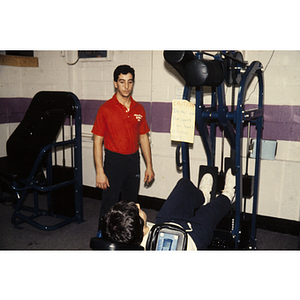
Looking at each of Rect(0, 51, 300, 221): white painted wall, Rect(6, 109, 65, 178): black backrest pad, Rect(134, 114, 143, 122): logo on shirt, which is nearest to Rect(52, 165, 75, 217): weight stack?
Rect(6, 109, 65, 178): black backrest pad

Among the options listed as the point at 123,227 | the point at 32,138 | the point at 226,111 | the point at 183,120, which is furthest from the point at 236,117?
the point at 32,138

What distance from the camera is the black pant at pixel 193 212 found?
1697mm

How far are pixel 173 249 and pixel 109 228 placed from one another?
0.97 feet

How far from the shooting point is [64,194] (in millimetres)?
3344

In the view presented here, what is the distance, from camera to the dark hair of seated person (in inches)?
54.1

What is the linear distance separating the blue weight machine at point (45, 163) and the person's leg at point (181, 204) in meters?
1.50

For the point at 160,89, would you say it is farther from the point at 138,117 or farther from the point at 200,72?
the point at 200,72

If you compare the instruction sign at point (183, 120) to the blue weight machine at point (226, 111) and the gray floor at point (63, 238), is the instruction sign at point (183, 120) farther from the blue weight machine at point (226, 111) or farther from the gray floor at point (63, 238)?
the gray floor at point (63, 238)

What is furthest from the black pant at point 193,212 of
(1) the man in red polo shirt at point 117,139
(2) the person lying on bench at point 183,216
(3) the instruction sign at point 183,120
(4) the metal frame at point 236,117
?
(1) the man in red polo shirt at point 117,139

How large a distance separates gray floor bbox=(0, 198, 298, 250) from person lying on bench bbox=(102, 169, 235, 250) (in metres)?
0.84

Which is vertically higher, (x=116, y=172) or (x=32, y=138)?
(x=32, y=138)

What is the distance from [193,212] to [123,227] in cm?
70

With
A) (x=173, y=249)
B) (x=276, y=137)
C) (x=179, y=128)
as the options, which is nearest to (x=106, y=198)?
(x=179, y=128)

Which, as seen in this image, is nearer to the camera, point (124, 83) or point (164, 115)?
point (124, 83)
